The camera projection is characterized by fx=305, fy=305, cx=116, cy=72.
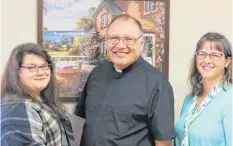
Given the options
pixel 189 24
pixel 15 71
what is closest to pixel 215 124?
pixel 189 24

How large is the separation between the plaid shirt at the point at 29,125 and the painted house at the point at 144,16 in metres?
0.75

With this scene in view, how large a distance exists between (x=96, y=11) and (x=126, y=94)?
63 cm

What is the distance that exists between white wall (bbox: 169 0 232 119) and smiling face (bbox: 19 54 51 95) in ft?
3.07

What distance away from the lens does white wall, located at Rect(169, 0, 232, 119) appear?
81.7 inches

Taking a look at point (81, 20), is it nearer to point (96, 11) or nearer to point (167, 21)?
point (96, 11)

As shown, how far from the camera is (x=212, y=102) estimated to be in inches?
64.5

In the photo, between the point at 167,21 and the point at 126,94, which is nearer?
the point at 126,94

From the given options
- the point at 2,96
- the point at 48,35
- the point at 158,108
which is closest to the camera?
the point at 2,96

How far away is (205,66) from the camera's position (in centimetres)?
166

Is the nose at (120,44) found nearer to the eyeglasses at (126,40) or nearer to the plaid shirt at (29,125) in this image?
the eyeglasses at (126,40)

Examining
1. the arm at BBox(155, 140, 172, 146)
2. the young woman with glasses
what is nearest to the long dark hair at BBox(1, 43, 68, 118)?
the young woman with glasses

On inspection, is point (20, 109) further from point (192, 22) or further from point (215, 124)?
point (192, 22)

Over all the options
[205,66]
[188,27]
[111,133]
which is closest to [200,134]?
[205,66]

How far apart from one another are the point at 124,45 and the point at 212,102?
571 mm
